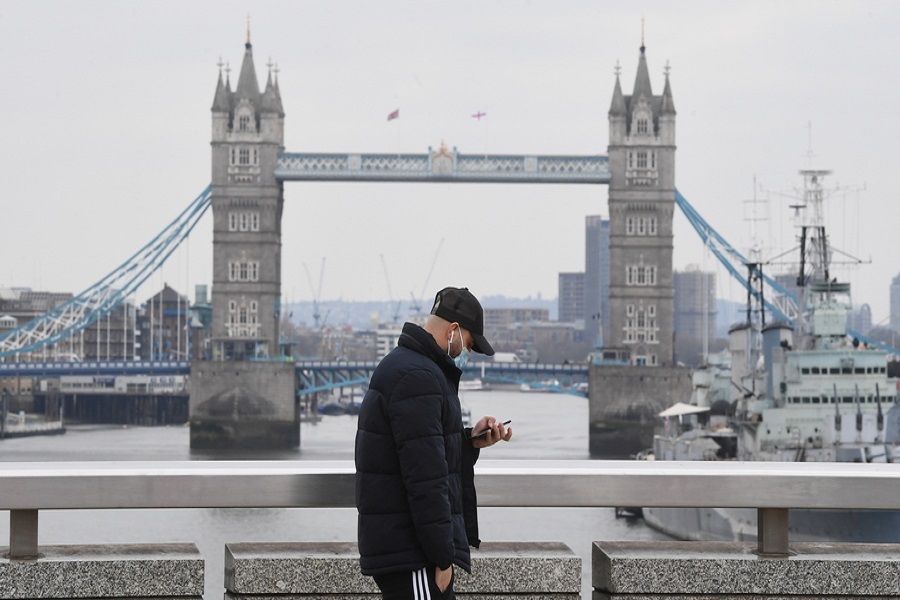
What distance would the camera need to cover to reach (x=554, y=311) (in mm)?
174375

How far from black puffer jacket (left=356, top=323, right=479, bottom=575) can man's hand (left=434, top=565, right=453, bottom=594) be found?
0.07 ft

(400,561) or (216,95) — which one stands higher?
(216,95)

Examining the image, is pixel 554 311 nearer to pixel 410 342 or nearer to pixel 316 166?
pixel 316 166

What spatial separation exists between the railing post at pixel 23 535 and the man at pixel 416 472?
0.70m

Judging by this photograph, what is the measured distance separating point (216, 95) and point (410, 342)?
56.8 m

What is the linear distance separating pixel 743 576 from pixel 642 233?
55.5 meters

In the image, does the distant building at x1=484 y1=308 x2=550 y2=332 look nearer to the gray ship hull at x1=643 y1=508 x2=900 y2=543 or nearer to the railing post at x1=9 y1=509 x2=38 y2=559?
the gray ship hull at x1=643 y1=508 x2=900 y2=543

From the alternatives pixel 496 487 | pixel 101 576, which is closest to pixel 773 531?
pixel 496 487

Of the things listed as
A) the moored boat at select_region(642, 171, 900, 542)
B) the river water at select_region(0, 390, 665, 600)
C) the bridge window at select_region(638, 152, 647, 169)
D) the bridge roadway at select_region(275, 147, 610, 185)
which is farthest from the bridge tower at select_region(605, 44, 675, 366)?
the moored boat at select_region(642, 171, 900, 542)

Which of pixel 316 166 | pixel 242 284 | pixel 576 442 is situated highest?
pixel 316 166

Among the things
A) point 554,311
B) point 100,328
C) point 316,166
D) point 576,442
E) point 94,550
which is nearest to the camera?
point 94,550

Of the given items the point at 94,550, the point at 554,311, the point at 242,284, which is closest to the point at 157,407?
the point at 242,284

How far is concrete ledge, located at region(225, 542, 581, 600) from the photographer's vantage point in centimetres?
359

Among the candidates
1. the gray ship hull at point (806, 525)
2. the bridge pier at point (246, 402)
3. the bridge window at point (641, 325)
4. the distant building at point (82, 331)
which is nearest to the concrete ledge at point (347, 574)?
the gray ship hull at point (806, 525)
